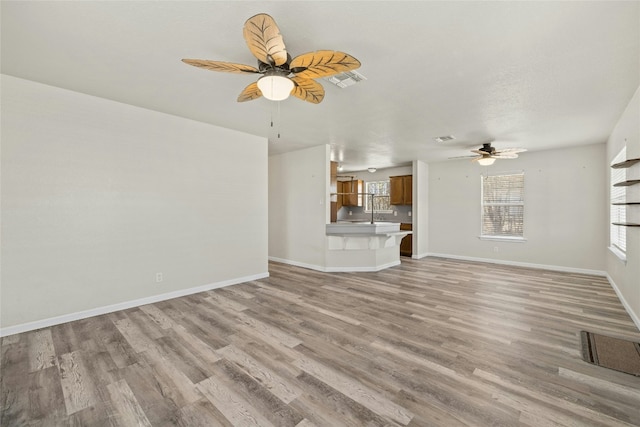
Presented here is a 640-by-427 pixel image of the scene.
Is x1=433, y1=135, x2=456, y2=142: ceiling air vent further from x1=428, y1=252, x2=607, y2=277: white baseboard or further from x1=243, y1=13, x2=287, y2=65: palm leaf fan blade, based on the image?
x1=243, y1=13, x2=287, y2=65: palm leaf fan blade

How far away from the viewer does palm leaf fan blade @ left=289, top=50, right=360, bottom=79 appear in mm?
1821

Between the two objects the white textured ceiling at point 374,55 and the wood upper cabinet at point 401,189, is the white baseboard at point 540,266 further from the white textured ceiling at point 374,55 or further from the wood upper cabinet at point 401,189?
the white textured ceiling at point 374,55

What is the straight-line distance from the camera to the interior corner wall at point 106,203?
9.34 ft

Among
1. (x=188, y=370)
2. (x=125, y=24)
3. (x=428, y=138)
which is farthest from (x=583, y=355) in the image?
(x=125, y=24)

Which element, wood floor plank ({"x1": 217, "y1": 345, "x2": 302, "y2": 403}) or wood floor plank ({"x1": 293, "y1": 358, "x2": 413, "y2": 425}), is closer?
wood floor plank ({"x1": 293, "y1": 358, "x2": 413, "y2": 425})

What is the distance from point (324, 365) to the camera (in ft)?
7.38

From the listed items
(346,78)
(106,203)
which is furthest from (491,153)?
(106,203)

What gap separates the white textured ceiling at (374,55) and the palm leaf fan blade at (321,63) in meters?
0.28

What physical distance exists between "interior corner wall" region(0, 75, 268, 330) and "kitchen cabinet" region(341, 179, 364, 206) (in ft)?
15.1

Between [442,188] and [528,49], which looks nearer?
[528,49]

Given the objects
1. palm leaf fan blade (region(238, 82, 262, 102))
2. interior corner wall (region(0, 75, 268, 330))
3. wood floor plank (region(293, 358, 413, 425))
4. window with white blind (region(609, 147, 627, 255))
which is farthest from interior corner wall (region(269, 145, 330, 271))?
window with white blind (region(609, 147, 627, 255))

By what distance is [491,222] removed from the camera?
6.73m

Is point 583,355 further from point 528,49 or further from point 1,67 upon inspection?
point 1,67

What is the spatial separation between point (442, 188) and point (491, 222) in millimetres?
1460
